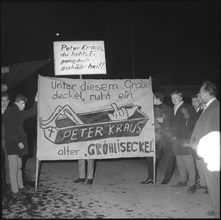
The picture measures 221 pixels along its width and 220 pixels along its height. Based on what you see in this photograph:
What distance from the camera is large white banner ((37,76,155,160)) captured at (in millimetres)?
6215

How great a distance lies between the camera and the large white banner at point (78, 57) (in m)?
7.30

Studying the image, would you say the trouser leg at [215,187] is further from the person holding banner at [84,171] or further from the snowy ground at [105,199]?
the person holding banner at [84,171]

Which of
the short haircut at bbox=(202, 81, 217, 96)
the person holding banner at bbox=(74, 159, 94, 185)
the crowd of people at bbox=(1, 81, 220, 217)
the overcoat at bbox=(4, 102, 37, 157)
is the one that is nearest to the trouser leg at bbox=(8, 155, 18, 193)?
the crowd of people at bbox=(1, 81, 220, 217)

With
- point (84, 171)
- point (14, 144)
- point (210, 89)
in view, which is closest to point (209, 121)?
point (210, 89)

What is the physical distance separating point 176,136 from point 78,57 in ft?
9.33

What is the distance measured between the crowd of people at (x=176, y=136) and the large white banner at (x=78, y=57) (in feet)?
4.56

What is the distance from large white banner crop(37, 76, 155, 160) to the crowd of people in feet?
1.33

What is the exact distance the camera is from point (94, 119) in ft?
21.1

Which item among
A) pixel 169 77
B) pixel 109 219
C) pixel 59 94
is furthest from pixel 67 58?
pixel 169 77

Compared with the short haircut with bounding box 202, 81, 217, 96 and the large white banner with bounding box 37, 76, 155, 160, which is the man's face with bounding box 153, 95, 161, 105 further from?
the short haircut with bounding box 202, 81, 217, 96

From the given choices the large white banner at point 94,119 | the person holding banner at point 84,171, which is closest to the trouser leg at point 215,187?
the large white banner at point 94,119

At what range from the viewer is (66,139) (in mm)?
6289

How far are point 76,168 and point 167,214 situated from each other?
144 inches

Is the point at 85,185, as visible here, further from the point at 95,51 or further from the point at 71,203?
the point at 95,51
